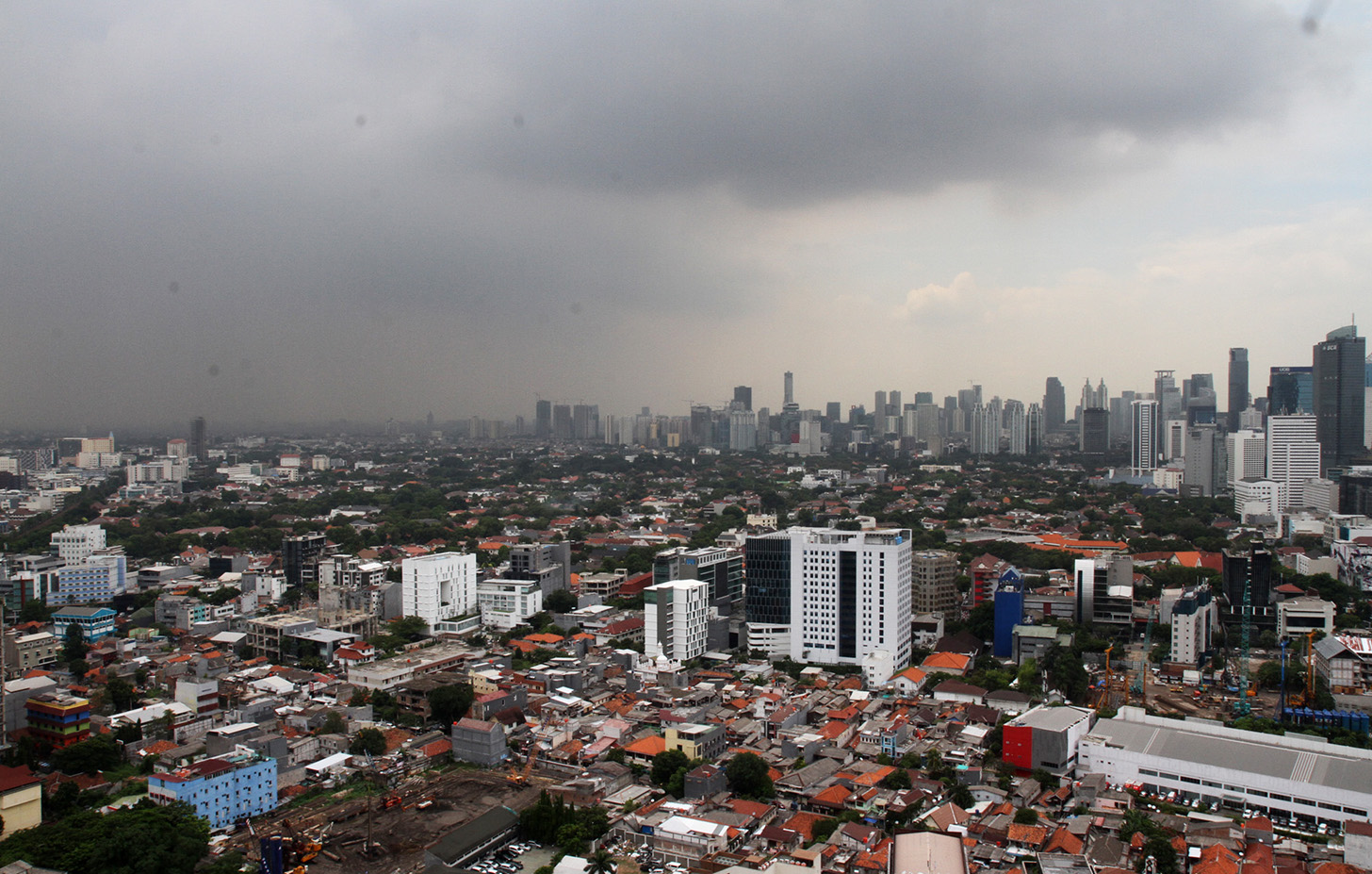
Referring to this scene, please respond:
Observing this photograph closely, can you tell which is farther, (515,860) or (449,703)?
(449,703)

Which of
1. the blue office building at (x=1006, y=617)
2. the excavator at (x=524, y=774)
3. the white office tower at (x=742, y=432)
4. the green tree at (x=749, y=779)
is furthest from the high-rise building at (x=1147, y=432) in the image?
the excavator at (x=524, y=774)

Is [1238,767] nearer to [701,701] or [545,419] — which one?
[701,701]

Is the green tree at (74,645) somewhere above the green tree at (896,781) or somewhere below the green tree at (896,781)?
above

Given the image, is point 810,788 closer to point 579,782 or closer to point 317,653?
point 579,782

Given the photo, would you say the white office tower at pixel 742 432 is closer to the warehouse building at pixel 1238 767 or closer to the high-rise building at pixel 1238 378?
the high-rise building at pixel 1238 378

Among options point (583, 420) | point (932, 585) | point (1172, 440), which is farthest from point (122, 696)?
point (583, 420)

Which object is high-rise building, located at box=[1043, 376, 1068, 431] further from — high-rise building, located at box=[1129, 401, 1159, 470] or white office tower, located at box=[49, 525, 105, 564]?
white office tower, located at box=[49, 525, 105, 564]
